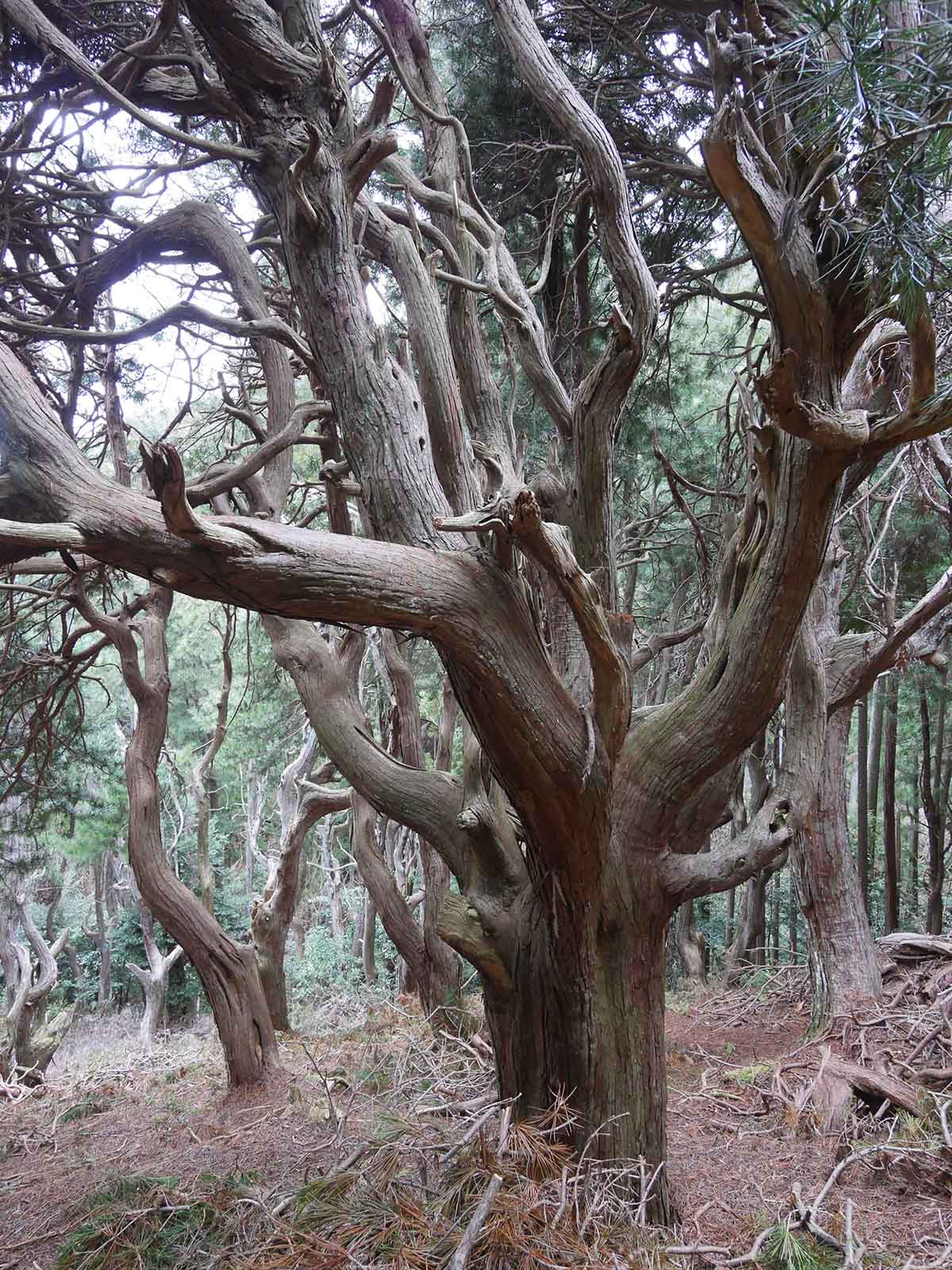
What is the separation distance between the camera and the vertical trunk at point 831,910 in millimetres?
5723

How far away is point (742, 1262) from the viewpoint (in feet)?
8.25

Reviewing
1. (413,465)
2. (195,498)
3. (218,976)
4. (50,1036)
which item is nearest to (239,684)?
(50,1036)

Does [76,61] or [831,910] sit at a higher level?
[76,61]

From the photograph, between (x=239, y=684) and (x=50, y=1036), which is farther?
(x=239, y=684)

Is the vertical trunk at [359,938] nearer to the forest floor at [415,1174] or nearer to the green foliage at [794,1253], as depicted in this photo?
the forest floor at [415,1174]

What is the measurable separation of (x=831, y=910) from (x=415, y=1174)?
415 centimetres

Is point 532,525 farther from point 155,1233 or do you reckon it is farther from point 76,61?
point 76,61

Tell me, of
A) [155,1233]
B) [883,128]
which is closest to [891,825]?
[155,1233]

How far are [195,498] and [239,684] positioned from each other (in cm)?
1239

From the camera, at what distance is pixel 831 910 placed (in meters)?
5.89

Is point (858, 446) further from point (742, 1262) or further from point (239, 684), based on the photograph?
point (239, 684)

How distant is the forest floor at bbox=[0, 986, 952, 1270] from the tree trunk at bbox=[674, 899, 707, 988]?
417 cm

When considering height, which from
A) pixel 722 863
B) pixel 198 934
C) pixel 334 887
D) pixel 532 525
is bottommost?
pixel 334 887

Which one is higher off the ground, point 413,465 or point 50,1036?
point 413,465
